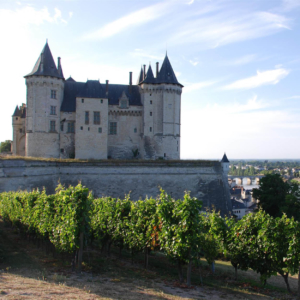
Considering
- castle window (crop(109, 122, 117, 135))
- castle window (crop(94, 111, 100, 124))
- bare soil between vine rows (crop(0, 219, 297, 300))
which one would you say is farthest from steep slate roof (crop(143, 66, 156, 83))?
bare soil between vine rows (crop(0, 219, 297, 300))

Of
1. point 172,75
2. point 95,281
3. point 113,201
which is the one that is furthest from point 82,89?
point 95,281

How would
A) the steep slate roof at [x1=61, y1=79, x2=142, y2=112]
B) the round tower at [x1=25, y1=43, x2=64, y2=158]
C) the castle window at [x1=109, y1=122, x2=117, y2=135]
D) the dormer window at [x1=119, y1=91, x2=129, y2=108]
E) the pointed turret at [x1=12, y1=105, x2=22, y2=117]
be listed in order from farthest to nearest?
the pointed turret at [x1=12, y1=105, x2=22, y2=117], the castle window at [x1=109, y1=122, x2=117, y2=135], the dormer window at [x1=119, y1=91, x2=129, y2=108], the steep slate roof at [x1=61, y1=79, x2=142, y2=112], the round tower at [x1=25, y1=43, x2=64, y2=158]

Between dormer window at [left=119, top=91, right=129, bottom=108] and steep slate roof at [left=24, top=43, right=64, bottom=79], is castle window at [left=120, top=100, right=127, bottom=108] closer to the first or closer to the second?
dormer window at [left=119, top=91, right=129, bottom=108]

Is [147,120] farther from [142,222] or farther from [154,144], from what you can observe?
[142,222]

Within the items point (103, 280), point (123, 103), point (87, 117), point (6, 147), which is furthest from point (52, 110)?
point (103, 280)

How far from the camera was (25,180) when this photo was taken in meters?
29.5

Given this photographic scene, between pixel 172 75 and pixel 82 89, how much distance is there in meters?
11.7

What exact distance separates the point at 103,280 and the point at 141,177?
832 inches

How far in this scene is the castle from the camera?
36469 millimetres

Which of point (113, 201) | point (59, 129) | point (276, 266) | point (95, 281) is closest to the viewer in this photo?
point (95, 281)

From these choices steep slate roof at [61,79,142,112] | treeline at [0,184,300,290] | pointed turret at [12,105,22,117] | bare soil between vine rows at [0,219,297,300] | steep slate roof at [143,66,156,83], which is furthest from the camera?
pointed turret at [12,105,22,117]

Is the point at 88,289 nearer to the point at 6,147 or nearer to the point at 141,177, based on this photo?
the point at 141,177

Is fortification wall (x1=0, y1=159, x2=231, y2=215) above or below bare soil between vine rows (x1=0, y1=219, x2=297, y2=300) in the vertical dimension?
above

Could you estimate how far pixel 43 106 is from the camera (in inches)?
1439
